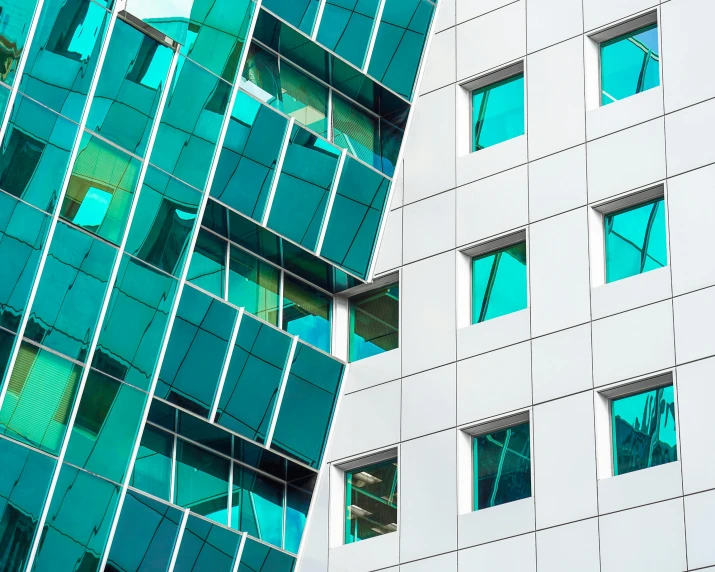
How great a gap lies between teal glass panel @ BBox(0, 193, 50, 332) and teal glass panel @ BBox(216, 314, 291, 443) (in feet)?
Answer: 16.5

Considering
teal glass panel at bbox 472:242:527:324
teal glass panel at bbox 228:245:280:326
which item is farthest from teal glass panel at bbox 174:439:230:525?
teal glass panel at bbox 472:242:527:324

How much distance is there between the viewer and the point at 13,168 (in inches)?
1007

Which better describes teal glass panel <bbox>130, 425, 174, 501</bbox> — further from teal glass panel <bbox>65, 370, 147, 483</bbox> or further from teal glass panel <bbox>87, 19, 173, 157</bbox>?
teal glass panel <bbox>87, 19, 173, 157</bbox>

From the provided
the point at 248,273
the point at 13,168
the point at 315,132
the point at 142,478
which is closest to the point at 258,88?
the point at 315,132

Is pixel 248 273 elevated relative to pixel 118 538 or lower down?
elevated

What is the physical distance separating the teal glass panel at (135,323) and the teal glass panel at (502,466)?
6.50m

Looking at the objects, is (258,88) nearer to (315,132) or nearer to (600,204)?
(315,132)

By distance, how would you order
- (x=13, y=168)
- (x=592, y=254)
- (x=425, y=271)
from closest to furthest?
(x=13, y=168), (x=592, y=254), (x=425, y=271)

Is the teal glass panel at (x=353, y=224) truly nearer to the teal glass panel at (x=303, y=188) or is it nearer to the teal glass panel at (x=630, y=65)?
the teal glass panel at (x=303, y=188)

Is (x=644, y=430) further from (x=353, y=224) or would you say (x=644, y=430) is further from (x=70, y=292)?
(x=70, y=292)

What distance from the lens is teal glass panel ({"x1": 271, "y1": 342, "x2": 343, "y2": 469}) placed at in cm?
3008

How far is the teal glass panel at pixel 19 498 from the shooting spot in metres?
25.1

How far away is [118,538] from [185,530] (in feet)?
4.93

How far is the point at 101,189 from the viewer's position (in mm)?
27078
